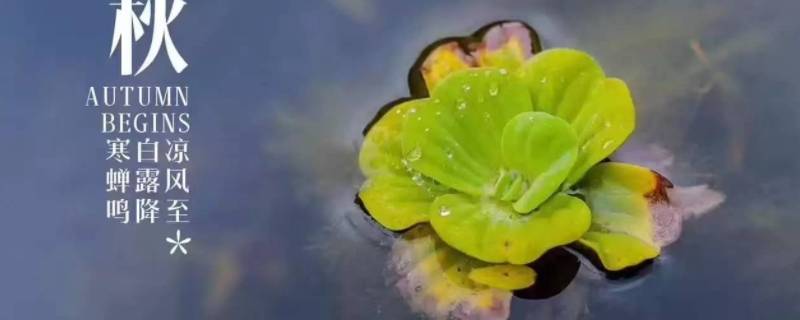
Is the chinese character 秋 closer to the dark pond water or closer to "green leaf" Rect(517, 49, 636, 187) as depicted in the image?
the dark pond water

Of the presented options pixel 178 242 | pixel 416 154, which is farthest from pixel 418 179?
pixel 178 242

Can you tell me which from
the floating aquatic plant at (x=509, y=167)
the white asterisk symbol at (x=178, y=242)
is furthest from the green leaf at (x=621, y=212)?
the white asterisk symbol at (x=178, y=242)

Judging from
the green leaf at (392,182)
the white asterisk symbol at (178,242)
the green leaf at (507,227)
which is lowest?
the white asterisk symbol at (178,242)

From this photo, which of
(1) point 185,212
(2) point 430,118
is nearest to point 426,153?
(2) point 430,118

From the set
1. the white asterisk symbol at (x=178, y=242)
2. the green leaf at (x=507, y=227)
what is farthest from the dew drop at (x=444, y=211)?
the white asterisk symbol at (x=178, y=242)

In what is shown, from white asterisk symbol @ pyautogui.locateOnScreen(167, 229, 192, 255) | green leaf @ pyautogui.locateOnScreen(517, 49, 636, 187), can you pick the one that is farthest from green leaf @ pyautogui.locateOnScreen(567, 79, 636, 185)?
white asterisk symbol @ pyautogui.locateOnScreen(167, 229, 192, 255)

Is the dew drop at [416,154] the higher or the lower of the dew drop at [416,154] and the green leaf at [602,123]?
the lower

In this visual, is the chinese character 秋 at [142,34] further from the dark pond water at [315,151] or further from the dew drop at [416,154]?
the dew drop at [416,154]
